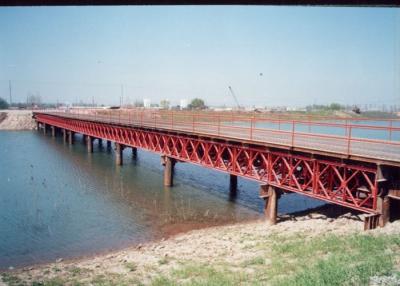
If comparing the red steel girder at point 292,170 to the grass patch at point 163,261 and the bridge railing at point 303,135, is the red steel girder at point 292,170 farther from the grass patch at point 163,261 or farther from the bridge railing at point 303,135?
the grass patch at point 163,261

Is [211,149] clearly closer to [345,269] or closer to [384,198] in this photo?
[384,198]

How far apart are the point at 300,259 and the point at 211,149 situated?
1317cm

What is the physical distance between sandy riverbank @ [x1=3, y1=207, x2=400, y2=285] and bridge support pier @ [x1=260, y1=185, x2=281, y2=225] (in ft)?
3.23

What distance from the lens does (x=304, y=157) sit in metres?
16.2

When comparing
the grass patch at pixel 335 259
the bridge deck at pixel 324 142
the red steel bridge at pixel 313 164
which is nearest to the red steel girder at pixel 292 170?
the red steel bridge at pixel 313 164

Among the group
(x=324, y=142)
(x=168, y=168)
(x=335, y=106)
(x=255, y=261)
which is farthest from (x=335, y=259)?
(x=335, y=106)

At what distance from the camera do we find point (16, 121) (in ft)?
303

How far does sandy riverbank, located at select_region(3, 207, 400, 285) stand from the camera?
1030cm

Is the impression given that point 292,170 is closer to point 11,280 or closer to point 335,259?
point 335,259

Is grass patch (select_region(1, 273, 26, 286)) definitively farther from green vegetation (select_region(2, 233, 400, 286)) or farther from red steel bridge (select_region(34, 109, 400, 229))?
red steel bridge (select_region(34, 109, 400, 229))

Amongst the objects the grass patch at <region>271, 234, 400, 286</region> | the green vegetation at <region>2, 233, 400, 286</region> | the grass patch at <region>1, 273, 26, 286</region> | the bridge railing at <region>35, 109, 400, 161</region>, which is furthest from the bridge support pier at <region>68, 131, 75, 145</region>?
the grass patch at <region>271, 234, 400, 286</region>

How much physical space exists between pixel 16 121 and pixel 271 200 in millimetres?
90673

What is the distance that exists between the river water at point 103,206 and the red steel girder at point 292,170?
2725mm
